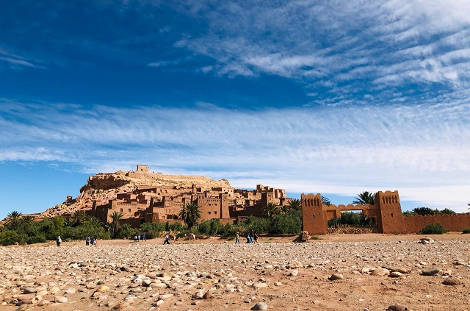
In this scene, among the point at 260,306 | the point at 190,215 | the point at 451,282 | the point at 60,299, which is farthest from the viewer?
the point at 190,215

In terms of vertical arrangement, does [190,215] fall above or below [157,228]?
above

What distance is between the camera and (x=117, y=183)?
101688 mm

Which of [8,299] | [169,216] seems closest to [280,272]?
[8,299]

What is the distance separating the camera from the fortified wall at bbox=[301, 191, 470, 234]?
34812 millimetres

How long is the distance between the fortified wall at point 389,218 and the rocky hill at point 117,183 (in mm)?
61119

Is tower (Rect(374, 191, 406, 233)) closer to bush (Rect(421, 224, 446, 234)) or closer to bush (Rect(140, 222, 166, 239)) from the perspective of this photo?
bush (Rect(421, 224, 446, 234))

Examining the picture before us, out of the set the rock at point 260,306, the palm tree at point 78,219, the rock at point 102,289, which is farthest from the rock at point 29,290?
the palm tree at point 78,219

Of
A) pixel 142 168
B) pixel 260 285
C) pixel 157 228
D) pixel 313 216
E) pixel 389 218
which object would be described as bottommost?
pixel 260 285

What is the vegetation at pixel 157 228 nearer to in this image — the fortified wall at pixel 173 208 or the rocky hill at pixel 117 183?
the fortified wall at pixel 173 208

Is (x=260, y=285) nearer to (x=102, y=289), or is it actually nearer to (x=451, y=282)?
(x=102, y=289)

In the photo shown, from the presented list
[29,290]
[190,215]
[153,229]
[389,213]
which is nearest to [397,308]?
[29,290]

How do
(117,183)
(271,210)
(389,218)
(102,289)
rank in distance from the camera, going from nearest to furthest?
(102,289), (389,218), (271,210), (117,183)

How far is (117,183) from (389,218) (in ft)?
271

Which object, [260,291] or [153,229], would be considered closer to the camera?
[260,291]
